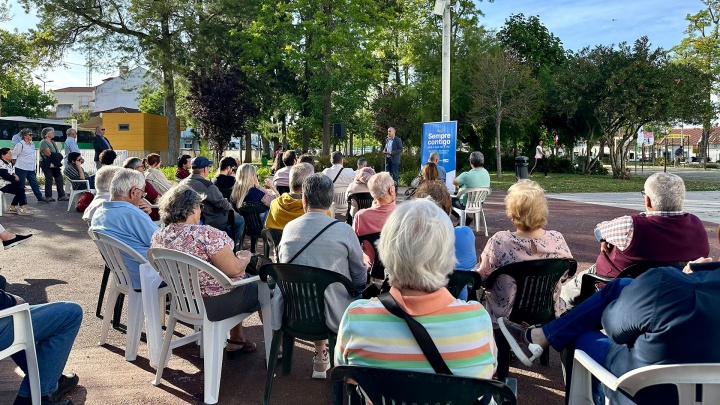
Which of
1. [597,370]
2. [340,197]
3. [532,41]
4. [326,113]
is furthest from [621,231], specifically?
[532,41]

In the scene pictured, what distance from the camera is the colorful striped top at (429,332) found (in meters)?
1.93

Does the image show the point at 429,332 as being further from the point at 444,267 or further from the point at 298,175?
the point at 298,175

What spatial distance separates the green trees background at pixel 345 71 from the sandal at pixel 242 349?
1919 cm

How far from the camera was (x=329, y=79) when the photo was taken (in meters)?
28.6

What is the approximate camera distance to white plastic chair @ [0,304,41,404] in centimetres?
279

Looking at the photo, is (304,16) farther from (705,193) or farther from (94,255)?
(94,255)

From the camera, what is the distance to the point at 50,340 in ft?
10.3

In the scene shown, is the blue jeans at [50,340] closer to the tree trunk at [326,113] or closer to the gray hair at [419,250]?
the gray hair at [419,250]

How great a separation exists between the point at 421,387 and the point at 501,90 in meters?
26.4

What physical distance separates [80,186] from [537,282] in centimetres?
1244

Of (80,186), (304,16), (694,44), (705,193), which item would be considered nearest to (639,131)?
(705,193)

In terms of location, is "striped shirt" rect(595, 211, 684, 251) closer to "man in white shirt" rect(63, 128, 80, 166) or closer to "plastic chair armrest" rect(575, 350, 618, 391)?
"plastic chair armrest" rect(575, 350, 618, 391)

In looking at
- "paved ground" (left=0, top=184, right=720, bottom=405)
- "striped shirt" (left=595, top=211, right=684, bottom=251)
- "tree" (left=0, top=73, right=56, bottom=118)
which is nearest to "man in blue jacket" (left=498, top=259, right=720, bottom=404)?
"striped shirt" (left=595, top=211, right=684, bottom=251)

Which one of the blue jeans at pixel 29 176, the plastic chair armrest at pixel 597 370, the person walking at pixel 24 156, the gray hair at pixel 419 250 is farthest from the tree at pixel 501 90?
the gray hair at pixel 419 250
